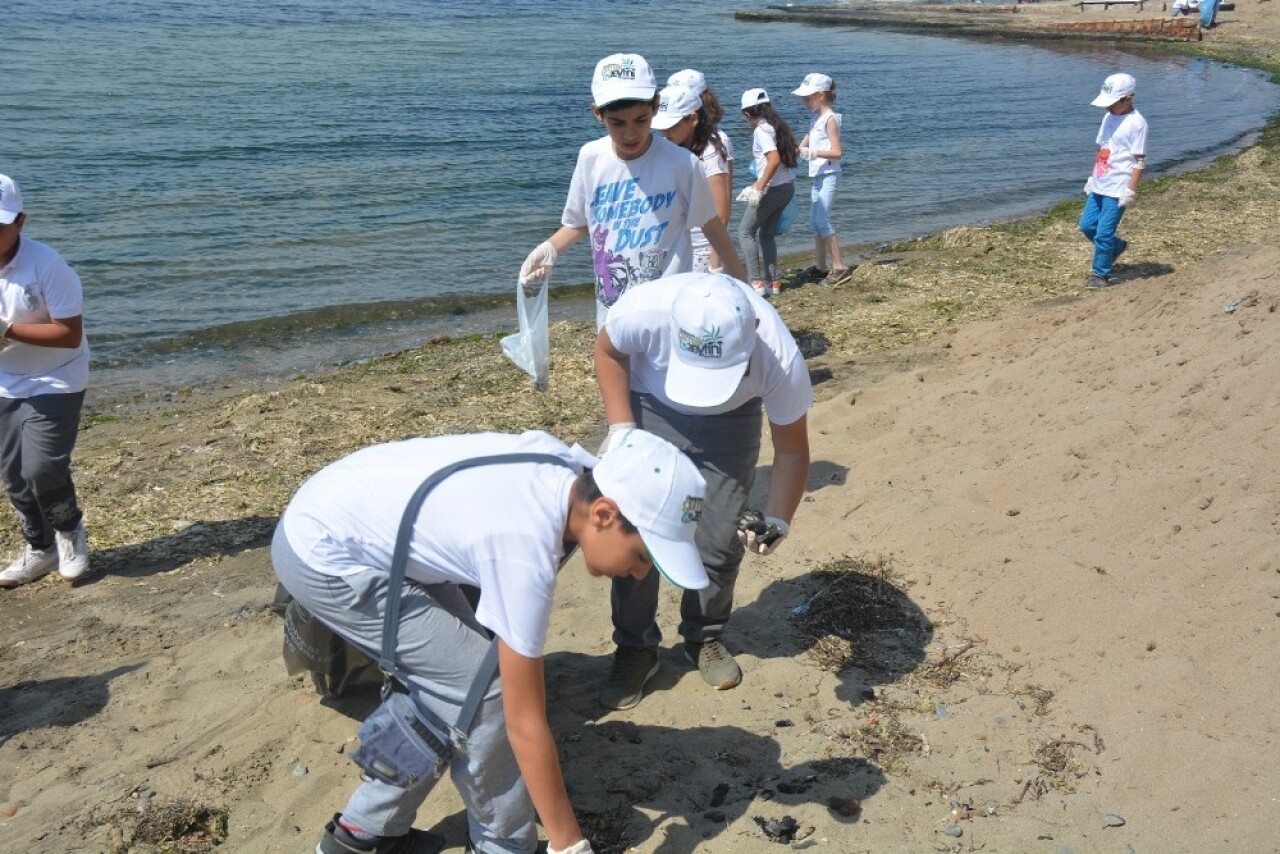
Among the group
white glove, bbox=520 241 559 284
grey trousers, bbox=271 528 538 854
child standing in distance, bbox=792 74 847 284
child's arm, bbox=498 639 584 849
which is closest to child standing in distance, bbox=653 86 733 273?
white glove, bbox=520 241 559 284

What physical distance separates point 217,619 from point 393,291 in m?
7.34

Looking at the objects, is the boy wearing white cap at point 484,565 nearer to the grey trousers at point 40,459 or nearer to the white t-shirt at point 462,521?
the white t-shirt at point 462,521

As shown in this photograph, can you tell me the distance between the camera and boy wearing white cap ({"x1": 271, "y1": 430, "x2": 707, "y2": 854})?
286 cm

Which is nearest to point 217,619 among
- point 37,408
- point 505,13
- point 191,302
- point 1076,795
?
point 37,408

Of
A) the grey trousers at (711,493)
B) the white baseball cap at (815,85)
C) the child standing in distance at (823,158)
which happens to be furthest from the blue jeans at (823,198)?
the grey trousers at (711,493)

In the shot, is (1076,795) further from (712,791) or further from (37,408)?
(37,408)

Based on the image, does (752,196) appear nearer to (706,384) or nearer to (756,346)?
(756,346)

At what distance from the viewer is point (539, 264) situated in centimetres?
521

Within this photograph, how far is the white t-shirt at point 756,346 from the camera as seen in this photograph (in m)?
3.81

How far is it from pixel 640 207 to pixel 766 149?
5081 mm

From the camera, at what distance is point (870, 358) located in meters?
8.59

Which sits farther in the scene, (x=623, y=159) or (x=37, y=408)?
(x=37, y=408)

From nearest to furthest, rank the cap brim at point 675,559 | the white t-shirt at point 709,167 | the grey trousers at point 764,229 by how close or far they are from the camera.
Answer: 1. the cap brim at point 675,559
2. the white t-shirt at point 709,167
3. the grey trousers at point 764,229

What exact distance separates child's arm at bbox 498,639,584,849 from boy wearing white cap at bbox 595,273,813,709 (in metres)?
0.81
